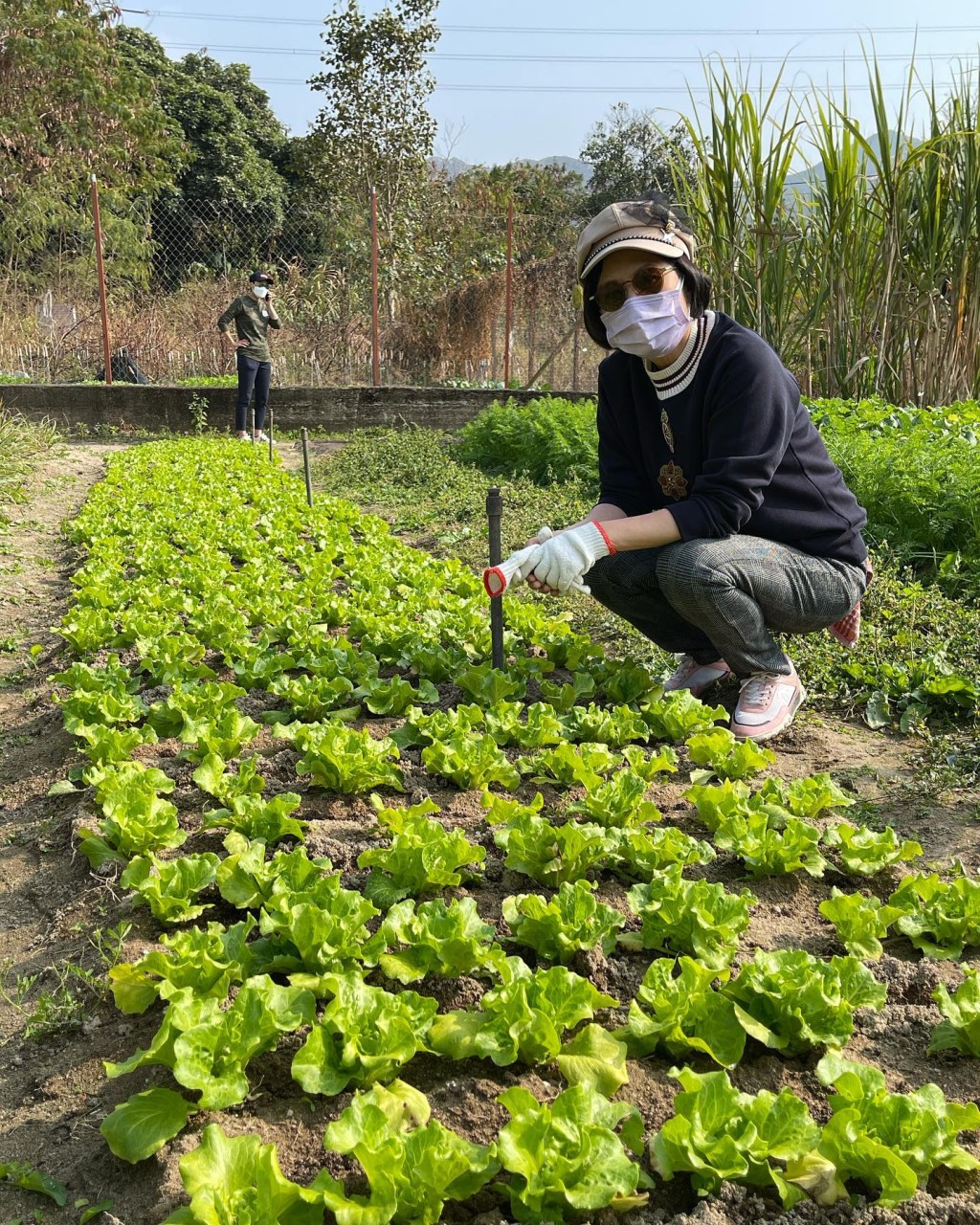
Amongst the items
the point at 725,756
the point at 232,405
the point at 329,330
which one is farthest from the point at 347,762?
the point at 329,330

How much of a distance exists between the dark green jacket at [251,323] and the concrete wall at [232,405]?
200cm

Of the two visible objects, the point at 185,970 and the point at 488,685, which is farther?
the point at 488,685

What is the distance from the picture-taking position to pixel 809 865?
2742 mm

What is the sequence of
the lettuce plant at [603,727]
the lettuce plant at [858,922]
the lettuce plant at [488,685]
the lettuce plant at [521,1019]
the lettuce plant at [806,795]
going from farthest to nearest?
the lettuce plant at [488,685]
the lettuce plant at [603,727]
the lettuce plant at [806,795]
the lettuce plant at [858,922]
the lettuce plant at [521,1019]

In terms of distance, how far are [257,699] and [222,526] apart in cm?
321

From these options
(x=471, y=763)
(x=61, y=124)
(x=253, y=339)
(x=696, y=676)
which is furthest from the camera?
(x=61, y=124)

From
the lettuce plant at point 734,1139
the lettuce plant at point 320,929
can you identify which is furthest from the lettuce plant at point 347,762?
the lettuce plant at point 734,1139

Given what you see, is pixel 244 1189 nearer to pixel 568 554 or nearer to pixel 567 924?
pixel 567 924

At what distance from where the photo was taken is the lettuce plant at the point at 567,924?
233 cm

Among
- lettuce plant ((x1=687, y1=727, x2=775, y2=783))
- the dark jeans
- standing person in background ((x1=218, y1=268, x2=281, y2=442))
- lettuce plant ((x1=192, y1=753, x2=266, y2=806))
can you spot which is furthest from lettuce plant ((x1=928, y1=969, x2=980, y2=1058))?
the dark jeans

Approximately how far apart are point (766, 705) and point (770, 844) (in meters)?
1.11

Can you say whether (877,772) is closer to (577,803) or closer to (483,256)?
(577,803)

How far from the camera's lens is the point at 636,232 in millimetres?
3438

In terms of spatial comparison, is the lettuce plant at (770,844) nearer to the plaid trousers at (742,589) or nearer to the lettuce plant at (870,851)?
the lettuce plant at (870,851)
